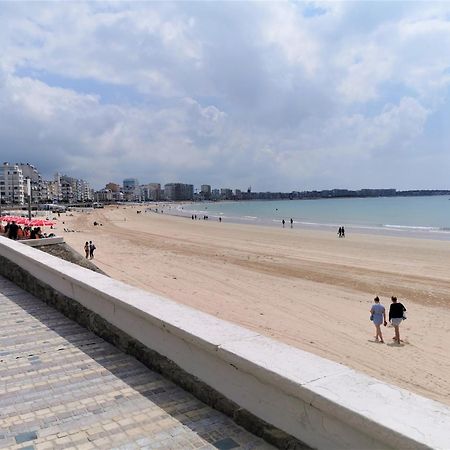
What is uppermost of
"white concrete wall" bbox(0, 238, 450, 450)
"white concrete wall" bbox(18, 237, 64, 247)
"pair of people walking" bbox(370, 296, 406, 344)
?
"white concrete wall" bbox(0, 238, 450, 450)

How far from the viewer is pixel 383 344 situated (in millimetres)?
10328

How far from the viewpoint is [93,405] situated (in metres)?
3.33

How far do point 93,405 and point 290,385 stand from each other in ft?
5.33

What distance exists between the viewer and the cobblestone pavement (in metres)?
2.84

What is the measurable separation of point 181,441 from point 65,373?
160cm

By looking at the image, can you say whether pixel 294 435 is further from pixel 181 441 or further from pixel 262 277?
pixel 262 277

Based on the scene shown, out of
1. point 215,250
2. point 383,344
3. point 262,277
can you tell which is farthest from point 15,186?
point 383,344

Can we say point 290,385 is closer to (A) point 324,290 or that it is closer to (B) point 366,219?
(A) point 324,290

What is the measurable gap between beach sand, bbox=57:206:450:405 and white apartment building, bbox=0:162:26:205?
130 m

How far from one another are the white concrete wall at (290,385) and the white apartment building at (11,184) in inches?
6184

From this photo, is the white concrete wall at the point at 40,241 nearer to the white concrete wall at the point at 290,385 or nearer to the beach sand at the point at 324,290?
the beach sand at the point at 324,290

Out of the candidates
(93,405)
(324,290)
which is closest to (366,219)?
(324,290)

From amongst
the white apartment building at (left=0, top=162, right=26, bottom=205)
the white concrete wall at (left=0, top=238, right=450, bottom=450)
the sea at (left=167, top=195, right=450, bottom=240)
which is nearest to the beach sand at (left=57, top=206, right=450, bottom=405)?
the white concrete wall at (left=0, top=238, right=450, bottom=450)

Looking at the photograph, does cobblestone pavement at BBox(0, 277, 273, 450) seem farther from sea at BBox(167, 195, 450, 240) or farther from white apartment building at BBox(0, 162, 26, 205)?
white apartment building at BBox(0, 162, 26, 205)
